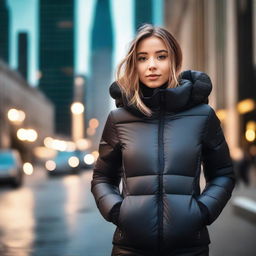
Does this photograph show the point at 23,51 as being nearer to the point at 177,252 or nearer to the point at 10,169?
the point at 10,169

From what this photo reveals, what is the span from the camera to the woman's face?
2.78 m

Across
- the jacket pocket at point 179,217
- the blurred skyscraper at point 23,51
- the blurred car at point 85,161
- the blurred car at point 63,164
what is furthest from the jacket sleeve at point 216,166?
the blurred skyscraper at point 23,51

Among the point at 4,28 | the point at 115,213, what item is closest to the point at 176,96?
the point at 115,213

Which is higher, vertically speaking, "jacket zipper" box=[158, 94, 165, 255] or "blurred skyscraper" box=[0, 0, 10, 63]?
"blurred skyscraper" box=[0, 0, 10, 63]

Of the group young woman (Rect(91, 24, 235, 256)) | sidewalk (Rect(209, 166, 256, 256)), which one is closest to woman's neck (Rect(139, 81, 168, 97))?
young woman (Rect(91, 24, 235, 256))

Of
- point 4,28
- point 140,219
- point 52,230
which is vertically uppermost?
point 4,28

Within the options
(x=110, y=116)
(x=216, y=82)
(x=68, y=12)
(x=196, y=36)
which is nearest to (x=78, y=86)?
(x=216, y=82)

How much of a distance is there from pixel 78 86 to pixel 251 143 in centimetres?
1999

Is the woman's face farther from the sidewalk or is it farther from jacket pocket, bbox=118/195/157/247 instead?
the sidewalk

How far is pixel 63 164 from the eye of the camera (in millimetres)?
41406

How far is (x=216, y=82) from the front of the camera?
2181 inches

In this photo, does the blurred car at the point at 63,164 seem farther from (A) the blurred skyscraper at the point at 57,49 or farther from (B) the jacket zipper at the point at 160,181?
(A) the blurred skyscraper at the point at 57,49

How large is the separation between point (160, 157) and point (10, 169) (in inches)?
952

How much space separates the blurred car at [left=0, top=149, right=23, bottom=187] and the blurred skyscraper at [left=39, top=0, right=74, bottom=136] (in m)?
103
